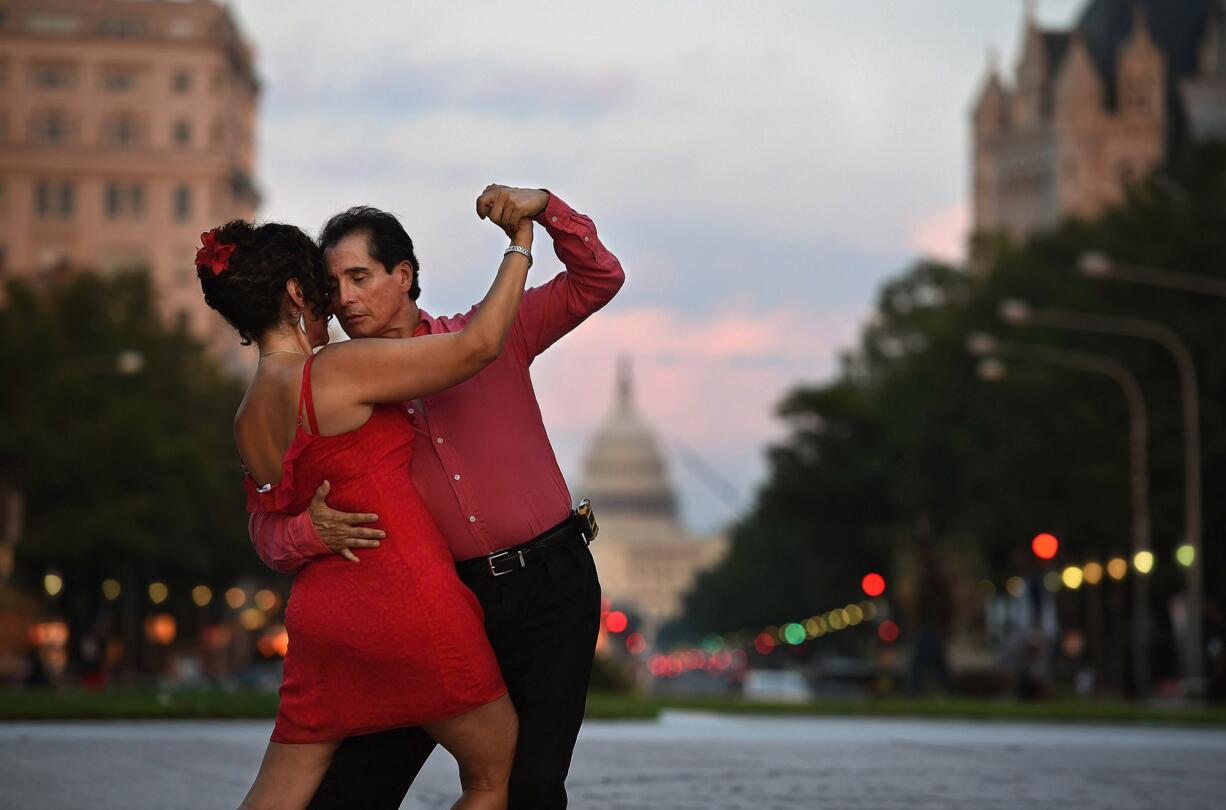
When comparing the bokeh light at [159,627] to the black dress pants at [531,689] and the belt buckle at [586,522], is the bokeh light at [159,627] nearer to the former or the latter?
the belt buckle at [586,522]

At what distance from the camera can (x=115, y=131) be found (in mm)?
130750

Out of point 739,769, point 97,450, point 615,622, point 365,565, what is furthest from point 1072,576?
point 365,565

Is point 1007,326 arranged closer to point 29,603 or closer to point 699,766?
point 29,603

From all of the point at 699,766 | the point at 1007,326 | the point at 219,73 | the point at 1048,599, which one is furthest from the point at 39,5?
the point at 699,766

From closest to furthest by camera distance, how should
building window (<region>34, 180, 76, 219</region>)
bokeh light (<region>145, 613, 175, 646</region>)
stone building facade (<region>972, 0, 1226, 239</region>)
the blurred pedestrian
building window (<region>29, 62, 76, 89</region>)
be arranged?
the blurred pedestrian → bokeh light (<region>145, 613, 175, 646</region>) → stone building facade (<region>972, 0, 1226, 239</region>) → building window (<region>29, 62, 76, 89</region>) → building window (<region>34, 180, 76, 219</region>)

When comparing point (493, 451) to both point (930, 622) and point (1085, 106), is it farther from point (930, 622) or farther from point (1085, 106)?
point (1085, 106)

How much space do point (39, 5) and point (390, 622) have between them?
127 metres

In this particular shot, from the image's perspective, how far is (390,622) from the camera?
6355 mm

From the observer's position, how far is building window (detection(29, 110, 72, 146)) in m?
129

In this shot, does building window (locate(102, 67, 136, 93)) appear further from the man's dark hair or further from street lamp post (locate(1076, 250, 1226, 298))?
the man's dark hair

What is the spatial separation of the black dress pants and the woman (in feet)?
0.32

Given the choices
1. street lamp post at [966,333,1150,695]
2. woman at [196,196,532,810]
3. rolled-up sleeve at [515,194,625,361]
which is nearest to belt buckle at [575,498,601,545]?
rolled-up sleeve at [515,194,625,361]

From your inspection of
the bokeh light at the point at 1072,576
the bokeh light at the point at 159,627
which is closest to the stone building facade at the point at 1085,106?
the bokeh light at the point at 159,627

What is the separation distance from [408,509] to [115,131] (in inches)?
5025
